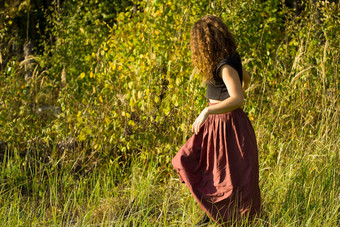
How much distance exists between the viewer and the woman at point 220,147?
2941mm

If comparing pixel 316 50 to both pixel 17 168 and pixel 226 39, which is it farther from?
pixel 17 168

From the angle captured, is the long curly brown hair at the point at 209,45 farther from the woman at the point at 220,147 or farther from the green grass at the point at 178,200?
the green grass at the point at 178,200

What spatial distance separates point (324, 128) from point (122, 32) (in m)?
1.90

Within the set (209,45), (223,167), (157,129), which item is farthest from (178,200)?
(209,45)

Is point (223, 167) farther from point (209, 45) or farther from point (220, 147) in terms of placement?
point (209, 45)

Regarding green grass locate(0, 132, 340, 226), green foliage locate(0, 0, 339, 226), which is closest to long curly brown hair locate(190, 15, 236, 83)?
green foliage locate(0, 0, 339, 226)

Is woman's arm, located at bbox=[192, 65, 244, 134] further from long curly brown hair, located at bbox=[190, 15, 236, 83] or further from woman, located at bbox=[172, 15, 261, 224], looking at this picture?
long curly brown hair, located at bbox=[190, 15, 236, 83]

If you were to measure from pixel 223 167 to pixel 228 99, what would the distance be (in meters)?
0.41

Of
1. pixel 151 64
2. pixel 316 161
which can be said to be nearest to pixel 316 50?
pixel 316 161

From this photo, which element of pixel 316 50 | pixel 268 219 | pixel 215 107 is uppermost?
pixel 316 50

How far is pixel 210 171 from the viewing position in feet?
9.98

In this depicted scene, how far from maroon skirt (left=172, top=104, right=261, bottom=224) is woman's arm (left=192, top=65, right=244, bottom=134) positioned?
15 cm

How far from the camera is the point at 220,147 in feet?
9.77

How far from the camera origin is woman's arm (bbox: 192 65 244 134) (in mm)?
2838
